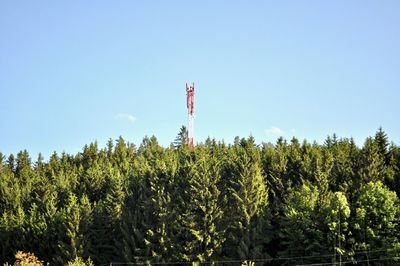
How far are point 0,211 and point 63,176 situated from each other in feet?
35.4

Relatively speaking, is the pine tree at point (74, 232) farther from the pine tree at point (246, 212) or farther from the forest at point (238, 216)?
the pine tree at point (246, 212)

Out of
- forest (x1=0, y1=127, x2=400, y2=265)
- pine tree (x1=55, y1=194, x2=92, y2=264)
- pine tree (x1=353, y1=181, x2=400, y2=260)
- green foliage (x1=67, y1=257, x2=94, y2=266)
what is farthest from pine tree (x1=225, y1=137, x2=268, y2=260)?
pine tree (x1=55, y1=194, x2=92, y2=264)

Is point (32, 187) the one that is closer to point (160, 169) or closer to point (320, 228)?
point (160, 169)

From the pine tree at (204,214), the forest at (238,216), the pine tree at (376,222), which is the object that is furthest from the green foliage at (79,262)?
the pine tree at (376,222)

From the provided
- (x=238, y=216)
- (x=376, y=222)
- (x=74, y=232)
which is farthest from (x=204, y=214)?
(x=376, y=222)

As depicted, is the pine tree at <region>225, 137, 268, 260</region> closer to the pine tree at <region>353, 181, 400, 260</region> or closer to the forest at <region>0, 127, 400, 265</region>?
the forest at <region>0, 127, 400, 265</region>

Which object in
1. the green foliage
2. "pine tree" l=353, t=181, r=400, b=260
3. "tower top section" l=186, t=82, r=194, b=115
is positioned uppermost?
"tower top section" l=186, t=82, r=194, b=115

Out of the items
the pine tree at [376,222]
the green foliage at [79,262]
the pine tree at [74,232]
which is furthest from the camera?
the pine tree at [74,232]

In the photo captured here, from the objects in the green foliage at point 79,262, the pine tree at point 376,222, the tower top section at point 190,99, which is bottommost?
the green foliage at point 79,262

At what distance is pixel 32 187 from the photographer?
87125 millimetres

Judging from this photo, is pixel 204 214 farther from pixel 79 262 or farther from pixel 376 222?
pixel 376 222

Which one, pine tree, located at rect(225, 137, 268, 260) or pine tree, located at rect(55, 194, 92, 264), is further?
pine tree, located at rect(55, 194, 92, 264)

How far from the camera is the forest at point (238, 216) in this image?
177 feet

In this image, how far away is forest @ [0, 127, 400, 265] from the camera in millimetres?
54062
